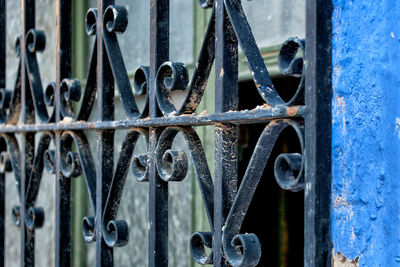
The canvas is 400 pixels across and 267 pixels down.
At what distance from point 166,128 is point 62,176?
51 cm

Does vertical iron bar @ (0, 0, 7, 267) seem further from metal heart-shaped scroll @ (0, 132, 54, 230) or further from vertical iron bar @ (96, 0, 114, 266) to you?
vertical iron bar @ (96, 0, 114, 266)

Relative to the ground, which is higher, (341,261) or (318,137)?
(318,137)

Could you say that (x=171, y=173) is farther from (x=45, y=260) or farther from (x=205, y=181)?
(x=45, y=260)

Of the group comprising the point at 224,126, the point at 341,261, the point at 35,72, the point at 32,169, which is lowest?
the point at 341,261

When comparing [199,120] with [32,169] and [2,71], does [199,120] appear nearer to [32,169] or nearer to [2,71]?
[32,169]

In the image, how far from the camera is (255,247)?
101 centimetres

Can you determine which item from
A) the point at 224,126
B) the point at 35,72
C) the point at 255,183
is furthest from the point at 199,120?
the point at 35,72

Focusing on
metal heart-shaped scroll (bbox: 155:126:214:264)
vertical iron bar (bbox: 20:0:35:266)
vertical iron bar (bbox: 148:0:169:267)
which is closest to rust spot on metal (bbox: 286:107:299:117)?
metal heart-shaped scroll (bbox: 155:126:214:264)

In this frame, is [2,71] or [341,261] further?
[2,71]

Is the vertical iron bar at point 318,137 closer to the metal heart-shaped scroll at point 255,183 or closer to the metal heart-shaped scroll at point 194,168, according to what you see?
the metal heart-shaped scroll at point 255,183

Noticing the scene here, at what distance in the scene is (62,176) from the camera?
164 centimetres

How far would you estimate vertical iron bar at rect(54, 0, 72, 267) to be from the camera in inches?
64.1

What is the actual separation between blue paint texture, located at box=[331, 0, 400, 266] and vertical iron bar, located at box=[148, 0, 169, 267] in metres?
0.45

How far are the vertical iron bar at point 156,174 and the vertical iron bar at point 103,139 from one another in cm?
19
